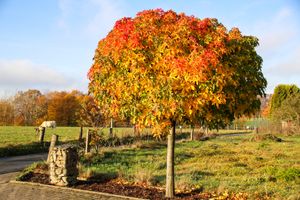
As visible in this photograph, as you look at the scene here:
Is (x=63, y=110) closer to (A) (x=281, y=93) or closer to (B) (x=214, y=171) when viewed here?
(A) (x=281, y=93)

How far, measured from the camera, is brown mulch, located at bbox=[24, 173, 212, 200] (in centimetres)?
982

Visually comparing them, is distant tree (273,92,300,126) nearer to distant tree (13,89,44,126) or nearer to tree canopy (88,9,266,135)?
tree canopy (88,9,266,135)

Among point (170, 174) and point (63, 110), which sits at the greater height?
point (63, 110)

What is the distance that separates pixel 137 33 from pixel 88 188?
526cm

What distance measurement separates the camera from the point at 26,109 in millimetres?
80438

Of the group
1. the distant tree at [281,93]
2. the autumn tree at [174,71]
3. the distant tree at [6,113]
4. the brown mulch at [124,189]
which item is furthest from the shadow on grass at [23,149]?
the distant tree at [6,113]

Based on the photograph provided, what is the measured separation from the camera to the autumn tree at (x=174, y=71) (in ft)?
26.5

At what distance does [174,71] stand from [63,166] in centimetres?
543

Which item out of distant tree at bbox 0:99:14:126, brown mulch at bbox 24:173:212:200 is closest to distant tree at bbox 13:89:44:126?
distant tree at bbox 0:99:14:126

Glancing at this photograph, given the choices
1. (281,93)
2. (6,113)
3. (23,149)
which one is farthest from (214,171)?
(6,113)

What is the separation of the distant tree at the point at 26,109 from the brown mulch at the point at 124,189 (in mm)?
66010

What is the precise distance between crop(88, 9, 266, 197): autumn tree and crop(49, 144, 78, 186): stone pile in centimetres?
260

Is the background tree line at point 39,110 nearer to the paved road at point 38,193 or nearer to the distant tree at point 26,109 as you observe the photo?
the distant tree at point 26,109

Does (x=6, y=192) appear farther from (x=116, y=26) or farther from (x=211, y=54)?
(x=211, y=54)
